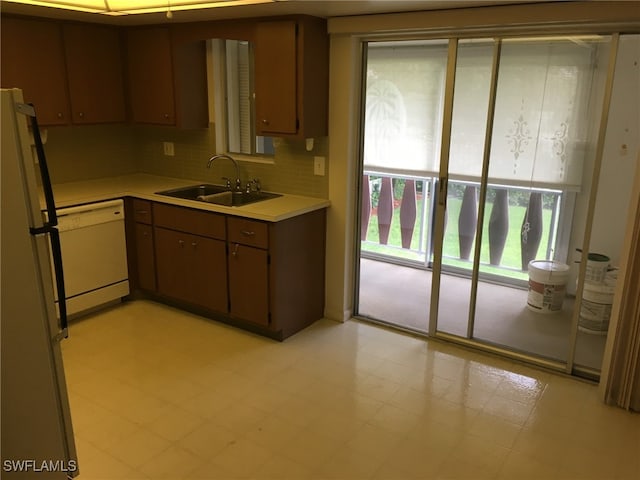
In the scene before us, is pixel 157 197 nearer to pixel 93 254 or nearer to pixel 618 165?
pixel 93 254

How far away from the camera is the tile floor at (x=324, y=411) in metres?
2.42

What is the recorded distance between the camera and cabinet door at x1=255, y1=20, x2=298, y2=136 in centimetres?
336

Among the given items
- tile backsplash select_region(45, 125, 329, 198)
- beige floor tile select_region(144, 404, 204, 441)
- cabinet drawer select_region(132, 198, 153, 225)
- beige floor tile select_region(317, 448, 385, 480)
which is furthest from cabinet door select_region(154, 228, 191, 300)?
beige floor tile select_region(317, 448, 385, 480)

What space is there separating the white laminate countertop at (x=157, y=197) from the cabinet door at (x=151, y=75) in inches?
20.5

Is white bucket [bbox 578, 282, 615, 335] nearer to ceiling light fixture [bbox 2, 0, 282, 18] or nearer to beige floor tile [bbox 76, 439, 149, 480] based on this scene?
ceiling light fixture [bbox 2, 0, 282, 18]

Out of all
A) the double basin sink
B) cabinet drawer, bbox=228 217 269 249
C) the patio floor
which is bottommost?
the patio floor

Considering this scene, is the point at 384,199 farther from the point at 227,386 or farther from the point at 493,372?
the point at 227,386

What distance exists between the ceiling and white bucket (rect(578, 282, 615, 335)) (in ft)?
5.85

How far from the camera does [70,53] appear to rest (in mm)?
3873

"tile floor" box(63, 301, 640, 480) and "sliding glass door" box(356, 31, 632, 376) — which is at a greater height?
"sliding glass door" box(356, 31, 632, 376)

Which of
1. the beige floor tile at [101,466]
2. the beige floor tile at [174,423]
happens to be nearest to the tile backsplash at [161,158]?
the beige floor tile at [174,423]

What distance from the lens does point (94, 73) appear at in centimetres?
407

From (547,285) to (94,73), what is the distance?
363 centimetres

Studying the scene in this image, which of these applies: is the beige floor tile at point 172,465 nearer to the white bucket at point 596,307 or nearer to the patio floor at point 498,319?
the patio floor at point 498,319
